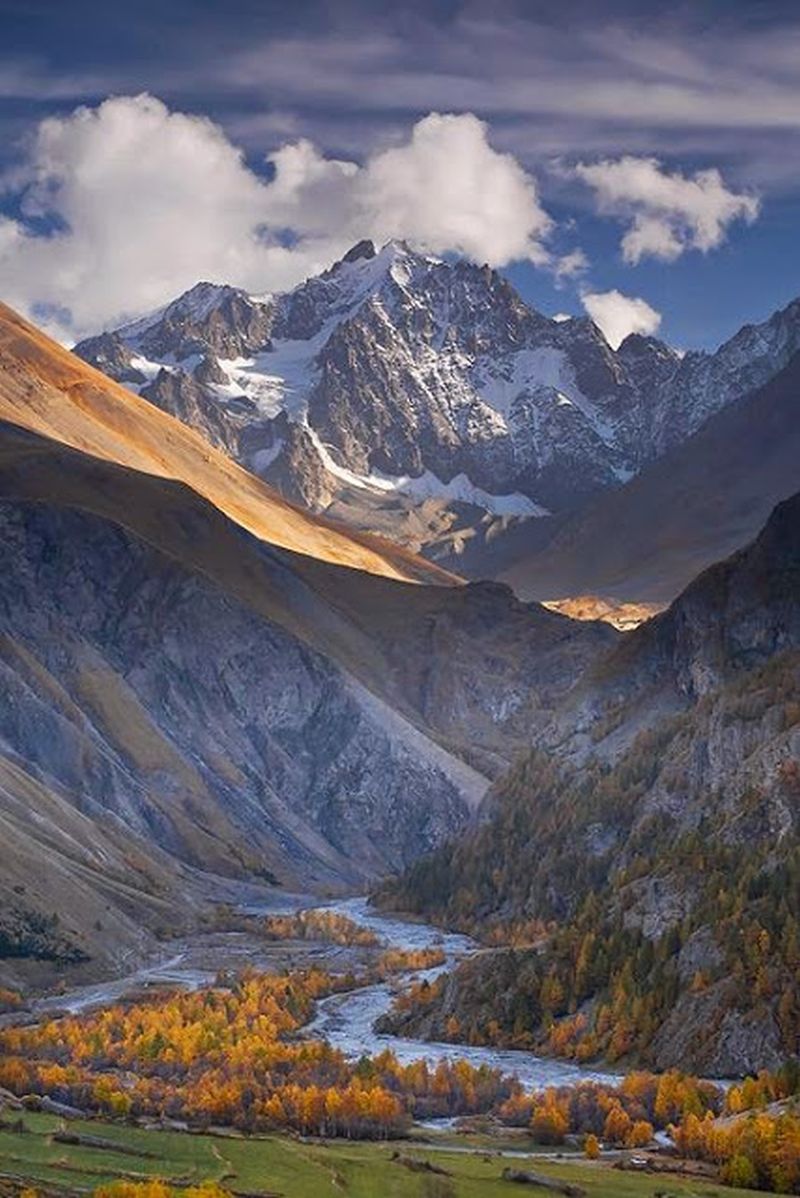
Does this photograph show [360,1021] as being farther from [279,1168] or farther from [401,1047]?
[279,1168]

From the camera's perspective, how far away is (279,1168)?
10325cm

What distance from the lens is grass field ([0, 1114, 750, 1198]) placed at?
319 ft

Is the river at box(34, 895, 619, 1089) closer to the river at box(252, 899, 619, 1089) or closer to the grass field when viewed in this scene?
the river at box(252, 899, 619, 1089)

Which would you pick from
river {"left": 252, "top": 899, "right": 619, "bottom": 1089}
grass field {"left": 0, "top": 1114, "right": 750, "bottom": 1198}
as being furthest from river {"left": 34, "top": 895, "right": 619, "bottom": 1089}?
grass field {"left": 0, "top": 1114, "right": 750, "bottom": 1198}

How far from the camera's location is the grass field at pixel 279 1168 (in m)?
97.1

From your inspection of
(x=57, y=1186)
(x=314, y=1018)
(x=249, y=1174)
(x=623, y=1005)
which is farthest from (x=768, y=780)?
(x=57, y=1186)

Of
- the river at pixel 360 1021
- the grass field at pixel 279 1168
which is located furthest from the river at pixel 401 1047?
the grass field at pixel 279 1168

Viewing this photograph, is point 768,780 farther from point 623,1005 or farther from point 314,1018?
point 314,1018

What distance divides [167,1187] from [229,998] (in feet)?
257

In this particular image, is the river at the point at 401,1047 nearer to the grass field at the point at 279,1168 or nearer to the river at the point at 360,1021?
the river at the point at 360,1021

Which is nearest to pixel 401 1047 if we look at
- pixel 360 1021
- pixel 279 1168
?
pixel 360 1021

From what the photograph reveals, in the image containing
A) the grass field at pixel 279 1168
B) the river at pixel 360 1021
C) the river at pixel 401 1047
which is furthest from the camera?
the river at pixel 360 1021

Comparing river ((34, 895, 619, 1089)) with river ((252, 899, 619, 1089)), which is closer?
river ((252, 899, 619, 1089))

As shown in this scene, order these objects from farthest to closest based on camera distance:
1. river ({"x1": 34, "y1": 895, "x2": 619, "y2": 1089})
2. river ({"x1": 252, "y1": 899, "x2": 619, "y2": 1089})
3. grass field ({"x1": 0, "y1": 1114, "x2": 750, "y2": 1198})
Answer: river ({"x1": 34, "y1": 895, "x2": 619, "y2": 1089}), river ({"x1": 252, "y1": 899, "x2": 619, "y2": 1089}), grass field ({"x1": 0, "y1": 1114, "x2": 750, "y2": 1198})
